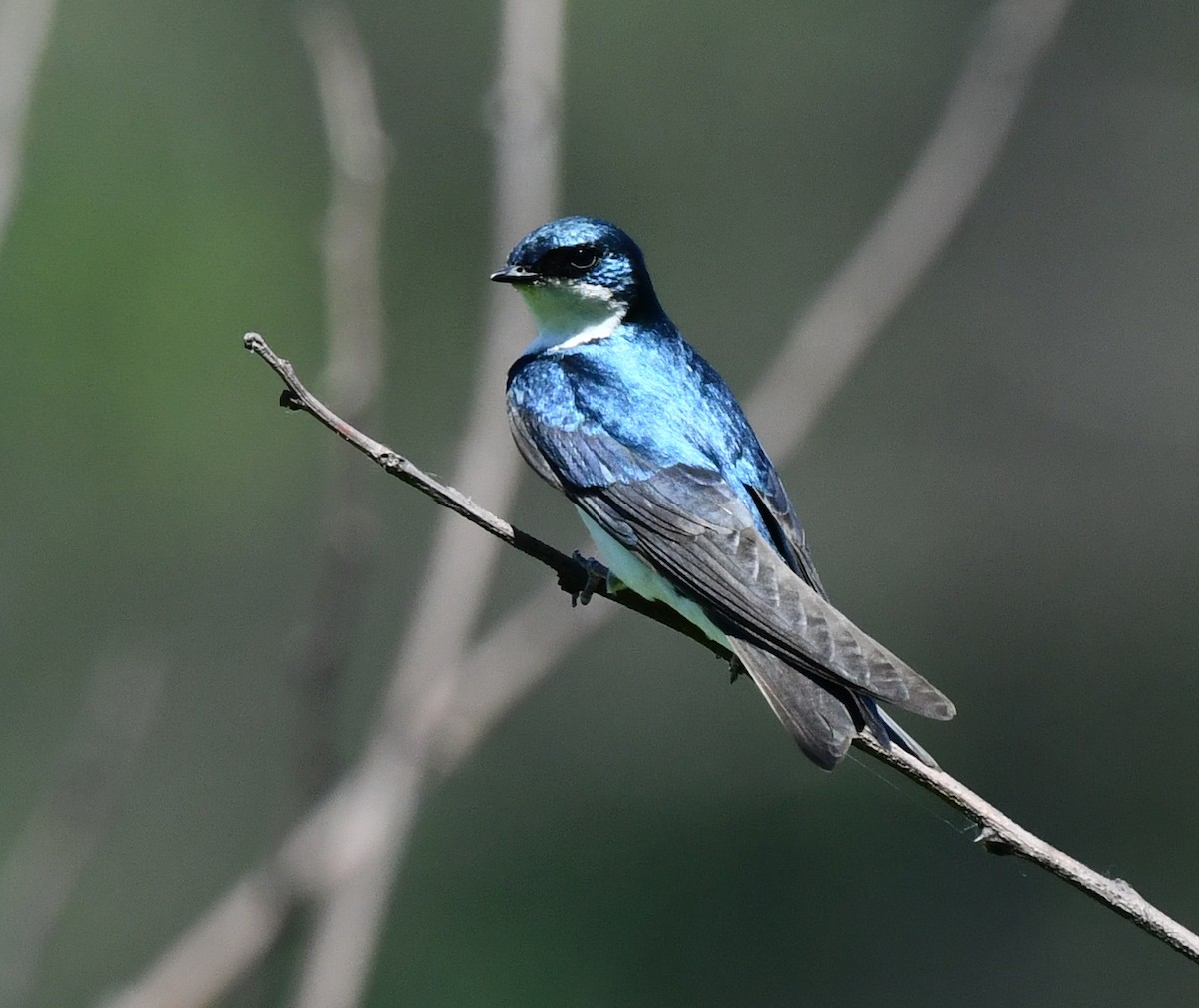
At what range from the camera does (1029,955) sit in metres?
6.75

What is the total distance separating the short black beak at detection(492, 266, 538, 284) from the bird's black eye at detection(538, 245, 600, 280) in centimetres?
3

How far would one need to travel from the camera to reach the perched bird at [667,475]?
233cm

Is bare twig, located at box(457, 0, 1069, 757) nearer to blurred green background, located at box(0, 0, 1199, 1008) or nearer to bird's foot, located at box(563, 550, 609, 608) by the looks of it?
bird's foot, located at box(563, 550, 609, 608)

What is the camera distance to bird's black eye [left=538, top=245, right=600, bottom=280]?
3.04 metres

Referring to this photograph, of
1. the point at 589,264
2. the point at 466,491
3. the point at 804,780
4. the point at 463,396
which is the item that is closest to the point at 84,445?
the point at 463,396

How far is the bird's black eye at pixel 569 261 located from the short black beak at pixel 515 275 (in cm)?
3

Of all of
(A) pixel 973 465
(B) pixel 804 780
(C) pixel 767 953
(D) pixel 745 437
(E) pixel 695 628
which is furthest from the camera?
(A) pixel 973 465

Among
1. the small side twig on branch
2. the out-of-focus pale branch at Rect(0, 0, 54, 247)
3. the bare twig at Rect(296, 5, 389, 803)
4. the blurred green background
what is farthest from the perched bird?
the blurred green background

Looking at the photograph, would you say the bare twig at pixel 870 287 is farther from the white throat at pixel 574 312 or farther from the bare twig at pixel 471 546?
the white throat at pixel 574 312

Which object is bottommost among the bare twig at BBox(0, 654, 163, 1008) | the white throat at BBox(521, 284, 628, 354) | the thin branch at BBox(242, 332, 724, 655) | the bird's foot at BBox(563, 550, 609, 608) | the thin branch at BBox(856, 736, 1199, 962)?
the bare twig at BBox(0, 654, 163, 1008)

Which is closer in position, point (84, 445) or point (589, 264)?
point (589, 264)

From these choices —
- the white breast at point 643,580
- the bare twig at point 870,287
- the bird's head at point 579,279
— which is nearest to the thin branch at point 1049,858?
the white breast at point 643,580

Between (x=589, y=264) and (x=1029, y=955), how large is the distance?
14.7 ft

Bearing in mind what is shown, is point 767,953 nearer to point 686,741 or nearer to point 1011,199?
point 686,741
